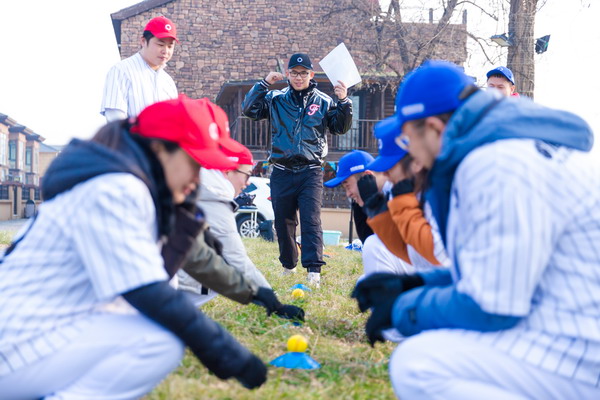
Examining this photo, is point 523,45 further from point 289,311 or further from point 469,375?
point 469,375

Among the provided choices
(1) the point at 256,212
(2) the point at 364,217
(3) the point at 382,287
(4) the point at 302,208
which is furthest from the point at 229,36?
(3) the point at 382,287

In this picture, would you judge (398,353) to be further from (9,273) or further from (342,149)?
(342,149)

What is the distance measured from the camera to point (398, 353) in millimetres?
2137

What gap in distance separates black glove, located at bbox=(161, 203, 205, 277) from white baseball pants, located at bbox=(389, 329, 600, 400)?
839 millimetres

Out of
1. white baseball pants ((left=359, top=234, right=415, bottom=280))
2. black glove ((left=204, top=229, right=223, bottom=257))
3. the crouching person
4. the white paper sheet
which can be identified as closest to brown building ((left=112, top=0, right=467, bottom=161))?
the white paper sheet

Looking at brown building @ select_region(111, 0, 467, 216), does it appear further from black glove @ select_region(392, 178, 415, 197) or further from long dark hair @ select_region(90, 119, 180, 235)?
long dark hair @ select_region(90, 119, 180, 235)

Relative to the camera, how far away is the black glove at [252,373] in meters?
2.10

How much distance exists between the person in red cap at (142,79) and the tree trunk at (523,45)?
6.10 meters

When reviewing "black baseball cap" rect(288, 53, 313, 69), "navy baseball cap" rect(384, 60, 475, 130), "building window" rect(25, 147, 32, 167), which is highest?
"navy baseball cap" rect(384, 60, 475, 130)

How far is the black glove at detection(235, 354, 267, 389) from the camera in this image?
210 centimetres

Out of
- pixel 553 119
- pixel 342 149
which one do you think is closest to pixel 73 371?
pixel 553 119

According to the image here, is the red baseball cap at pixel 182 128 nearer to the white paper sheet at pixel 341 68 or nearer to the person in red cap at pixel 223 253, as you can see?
the person in red cap at pixel 223 253

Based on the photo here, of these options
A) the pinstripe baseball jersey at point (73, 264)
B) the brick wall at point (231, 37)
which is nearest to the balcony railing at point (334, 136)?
the brick wall at point (231, 37)

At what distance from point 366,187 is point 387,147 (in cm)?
96
